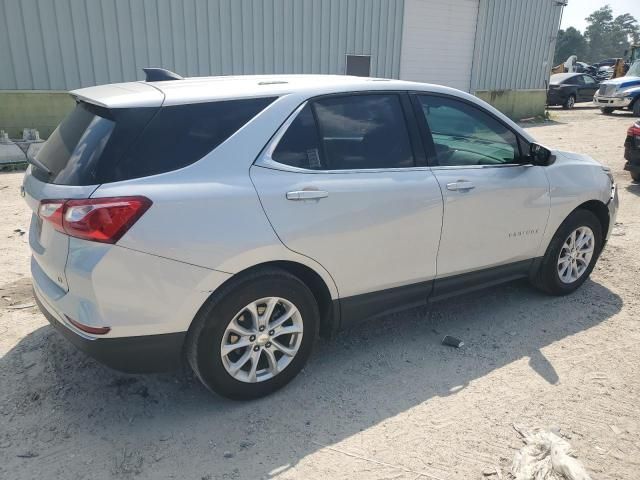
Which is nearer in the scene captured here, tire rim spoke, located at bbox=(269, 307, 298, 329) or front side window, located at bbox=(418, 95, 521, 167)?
tire rim spoke, located at bbox=(269, 307, 298, 329)

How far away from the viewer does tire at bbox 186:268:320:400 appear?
8.89ft

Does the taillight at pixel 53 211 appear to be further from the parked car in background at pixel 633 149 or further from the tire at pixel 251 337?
the parked car in background at pixel 633 149

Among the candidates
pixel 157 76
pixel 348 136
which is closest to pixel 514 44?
pixel 348 136

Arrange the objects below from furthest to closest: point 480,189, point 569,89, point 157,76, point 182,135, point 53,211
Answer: point 569,89
point 480,189
point 157,76
point 182,135
point 53,211

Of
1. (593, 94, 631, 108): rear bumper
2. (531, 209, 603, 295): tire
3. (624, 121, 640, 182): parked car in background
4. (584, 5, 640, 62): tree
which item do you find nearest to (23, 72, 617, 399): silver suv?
(531, 209, 603, 295): tire

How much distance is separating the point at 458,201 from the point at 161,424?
2265 mm

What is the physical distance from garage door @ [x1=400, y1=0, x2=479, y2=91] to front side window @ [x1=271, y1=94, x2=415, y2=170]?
12577mm

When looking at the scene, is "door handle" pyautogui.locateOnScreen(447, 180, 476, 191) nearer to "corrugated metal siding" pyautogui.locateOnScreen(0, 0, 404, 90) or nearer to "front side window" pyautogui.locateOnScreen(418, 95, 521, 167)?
"front side window" pyautogui.locateOnScreen(418, 95, 521, 167)

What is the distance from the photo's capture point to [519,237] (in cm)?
395

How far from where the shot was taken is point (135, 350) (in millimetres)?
2590

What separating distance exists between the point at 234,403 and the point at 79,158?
1.57 metres

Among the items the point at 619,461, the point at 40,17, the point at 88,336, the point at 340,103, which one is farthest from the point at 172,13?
the point at 619,461

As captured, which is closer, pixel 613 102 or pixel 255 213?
pixel 255 213

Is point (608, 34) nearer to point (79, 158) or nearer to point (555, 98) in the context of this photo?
point (555, 98)
